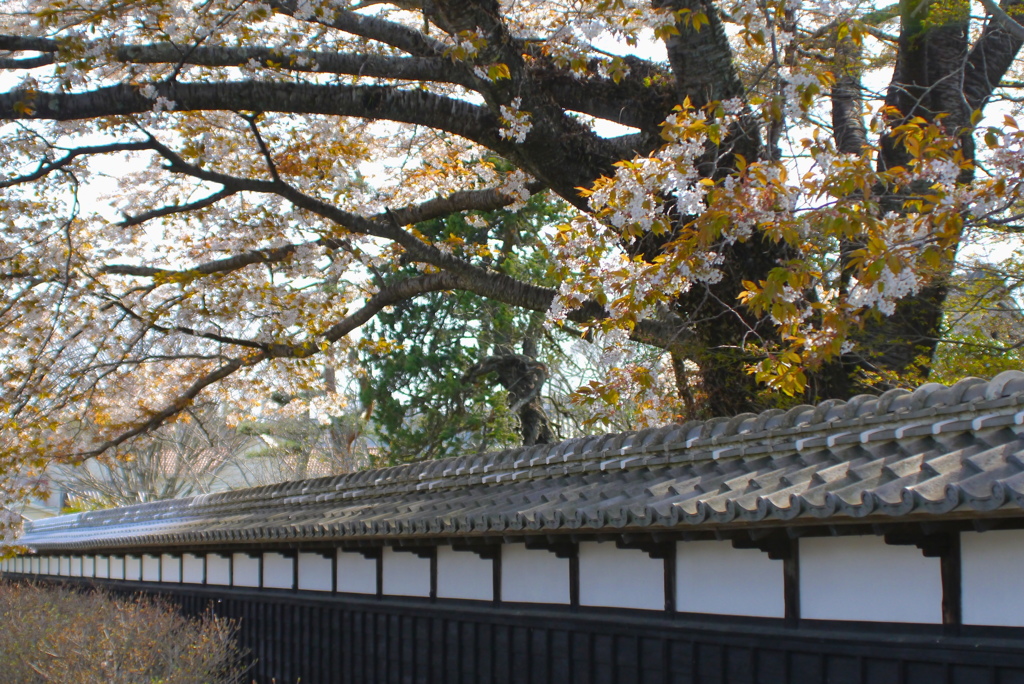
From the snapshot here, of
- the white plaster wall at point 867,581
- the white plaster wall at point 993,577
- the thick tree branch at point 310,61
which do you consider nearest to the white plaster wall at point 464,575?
the white plaster wall at point 867,581

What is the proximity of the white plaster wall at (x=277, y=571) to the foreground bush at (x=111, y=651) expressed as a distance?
83 centimetres

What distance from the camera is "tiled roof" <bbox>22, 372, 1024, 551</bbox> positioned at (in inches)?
147

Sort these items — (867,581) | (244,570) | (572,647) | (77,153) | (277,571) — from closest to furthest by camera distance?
(867,581) < (572,647) < (77,153) < (277,571) < (244,570)

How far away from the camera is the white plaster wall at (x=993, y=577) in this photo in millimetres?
3752

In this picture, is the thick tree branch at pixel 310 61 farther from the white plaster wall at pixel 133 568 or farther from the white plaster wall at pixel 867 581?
the white plaster wall at pixel 133 568

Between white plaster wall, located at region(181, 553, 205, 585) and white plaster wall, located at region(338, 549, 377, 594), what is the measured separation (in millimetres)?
4088

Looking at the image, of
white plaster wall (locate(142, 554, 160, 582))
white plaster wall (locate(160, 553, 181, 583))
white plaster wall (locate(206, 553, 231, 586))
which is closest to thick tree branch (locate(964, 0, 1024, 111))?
white plaster wall (locate(206, 553, 231, 586))

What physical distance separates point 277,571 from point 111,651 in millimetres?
3198

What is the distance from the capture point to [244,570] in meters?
11.1

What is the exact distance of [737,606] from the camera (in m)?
5.04

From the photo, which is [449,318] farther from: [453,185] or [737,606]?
[737,606]

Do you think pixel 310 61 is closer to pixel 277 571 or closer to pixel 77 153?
pixel 77 153

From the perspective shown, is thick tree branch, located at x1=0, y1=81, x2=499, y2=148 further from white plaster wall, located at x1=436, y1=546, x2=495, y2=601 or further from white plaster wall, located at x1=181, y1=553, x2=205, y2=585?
white plaster wall, located at x1=181, y1=553, x2=205, y2=585

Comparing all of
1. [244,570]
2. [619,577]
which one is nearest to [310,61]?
[619,577]
